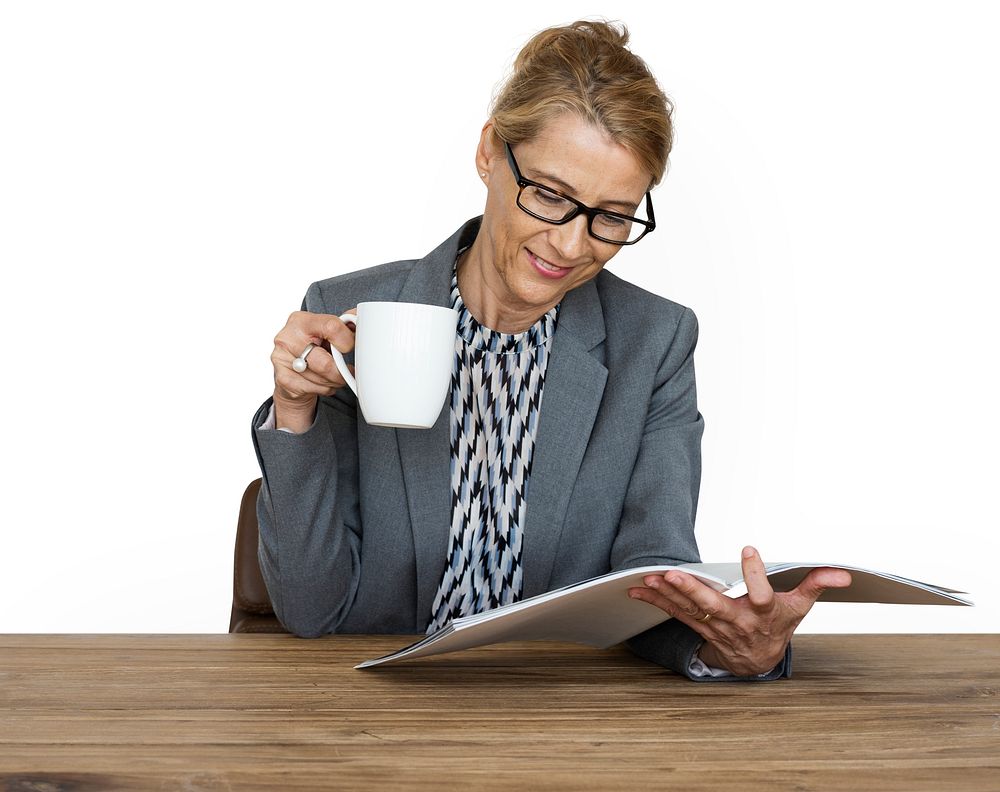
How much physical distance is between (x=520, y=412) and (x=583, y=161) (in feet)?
1.52

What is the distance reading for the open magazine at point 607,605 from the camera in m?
1.06

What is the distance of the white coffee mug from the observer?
Answer: 4.04ft

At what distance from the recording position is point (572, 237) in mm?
1540

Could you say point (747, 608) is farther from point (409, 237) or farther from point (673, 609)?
point (409, 237)

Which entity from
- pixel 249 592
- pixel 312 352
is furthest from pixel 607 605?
pixel 249 592

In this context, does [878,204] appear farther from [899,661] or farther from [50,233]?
[50,233]

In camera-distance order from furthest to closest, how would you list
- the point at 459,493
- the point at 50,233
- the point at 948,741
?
the point at 50,233 < the point at 459,493 < the point at 948,741

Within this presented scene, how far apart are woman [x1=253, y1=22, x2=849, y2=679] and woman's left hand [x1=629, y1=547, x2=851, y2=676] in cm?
36

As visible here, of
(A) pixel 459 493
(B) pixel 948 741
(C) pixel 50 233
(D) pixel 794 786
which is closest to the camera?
(D) pixel 794 786

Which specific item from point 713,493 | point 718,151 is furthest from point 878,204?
point 713,493

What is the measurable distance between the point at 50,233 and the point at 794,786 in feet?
8.44

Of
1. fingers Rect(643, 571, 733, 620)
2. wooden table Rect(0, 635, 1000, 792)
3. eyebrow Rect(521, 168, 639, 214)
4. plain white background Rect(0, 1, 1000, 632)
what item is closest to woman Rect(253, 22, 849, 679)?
eyebrow Rect(521, 168, 639, 214)

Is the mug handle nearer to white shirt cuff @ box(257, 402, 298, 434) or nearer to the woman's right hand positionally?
the woman's right hand

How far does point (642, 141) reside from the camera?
1.52 metres
